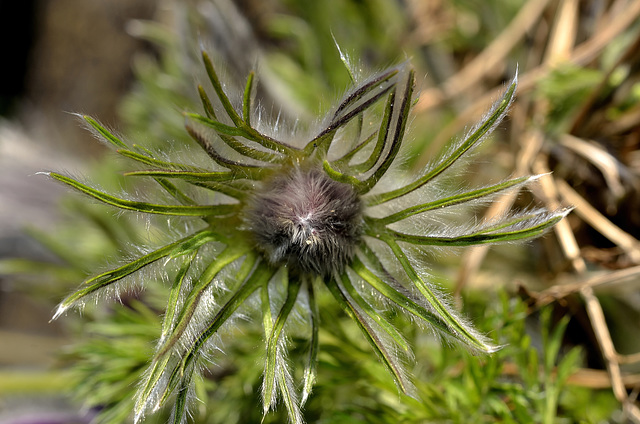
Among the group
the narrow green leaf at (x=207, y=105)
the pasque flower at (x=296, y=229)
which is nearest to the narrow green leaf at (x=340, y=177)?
the pasque flower at (x=296, y=229)

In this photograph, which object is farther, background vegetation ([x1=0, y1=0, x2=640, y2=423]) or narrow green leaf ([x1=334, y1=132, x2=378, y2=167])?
background vegetation ([x1=0, y1=0, x2=640, y2=423])

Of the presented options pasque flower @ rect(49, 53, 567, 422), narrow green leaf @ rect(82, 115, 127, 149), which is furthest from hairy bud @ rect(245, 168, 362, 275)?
narrow green leaf @ rect(82, 115, 127, 149)

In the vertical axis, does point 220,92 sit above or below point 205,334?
above

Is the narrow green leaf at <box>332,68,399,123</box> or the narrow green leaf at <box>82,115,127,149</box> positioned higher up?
the narrow green leaf at <box>332,68,399,123</box>

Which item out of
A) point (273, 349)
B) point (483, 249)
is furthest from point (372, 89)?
point (483, 249)

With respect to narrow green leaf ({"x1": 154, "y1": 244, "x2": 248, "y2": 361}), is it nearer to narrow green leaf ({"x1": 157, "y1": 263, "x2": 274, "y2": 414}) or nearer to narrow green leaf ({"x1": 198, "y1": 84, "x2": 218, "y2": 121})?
narrow green leaf ({"x1": 157, "y1": 263, "x2": 274, "y2": 414})

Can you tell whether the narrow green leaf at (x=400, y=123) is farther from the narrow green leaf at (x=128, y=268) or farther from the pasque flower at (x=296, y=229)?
the narrow green leaf at (x=128, y=268)

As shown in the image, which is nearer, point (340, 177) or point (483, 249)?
point (340, 177)

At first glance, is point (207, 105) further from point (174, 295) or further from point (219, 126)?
point (174, 295)
